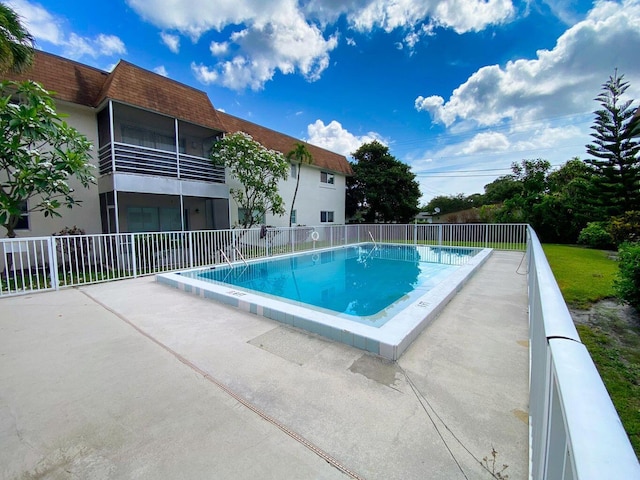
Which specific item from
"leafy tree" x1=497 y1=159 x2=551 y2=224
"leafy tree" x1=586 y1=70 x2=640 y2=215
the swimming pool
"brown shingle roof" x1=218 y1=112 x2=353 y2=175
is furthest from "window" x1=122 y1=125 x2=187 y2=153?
"leafy tree" x1=586 y1=70 x2=640 y2=215

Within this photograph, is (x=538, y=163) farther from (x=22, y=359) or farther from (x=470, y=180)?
(x=22, y=359)

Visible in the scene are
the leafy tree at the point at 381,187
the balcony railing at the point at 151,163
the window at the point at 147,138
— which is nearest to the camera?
the balcony railing at the point at 151,163

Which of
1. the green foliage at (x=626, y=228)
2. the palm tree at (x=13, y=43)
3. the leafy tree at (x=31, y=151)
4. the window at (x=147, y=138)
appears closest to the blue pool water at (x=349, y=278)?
the leafy tree at (x=31, y=151)

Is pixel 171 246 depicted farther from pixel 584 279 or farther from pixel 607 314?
pixel 584 279

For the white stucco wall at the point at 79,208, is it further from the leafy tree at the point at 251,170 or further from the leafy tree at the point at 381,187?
the leafy tree at the point at 381,187

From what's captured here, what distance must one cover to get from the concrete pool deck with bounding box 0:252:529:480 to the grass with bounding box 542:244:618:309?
2.47 m

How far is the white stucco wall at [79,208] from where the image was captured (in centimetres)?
960

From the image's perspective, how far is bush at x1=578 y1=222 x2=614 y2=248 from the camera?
13617mm

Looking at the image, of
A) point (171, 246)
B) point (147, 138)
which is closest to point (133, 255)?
point (171, 246)

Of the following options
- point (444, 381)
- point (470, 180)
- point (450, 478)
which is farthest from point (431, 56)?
point (470, 180)

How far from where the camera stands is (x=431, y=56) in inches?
610

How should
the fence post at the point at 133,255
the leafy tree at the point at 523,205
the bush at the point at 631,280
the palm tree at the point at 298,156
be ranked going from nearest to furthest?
the bush at the point at 631,280, the fence post at the point at 133,255, the palm tree at the point at 298,156, the leafy tree at the point at 523,205

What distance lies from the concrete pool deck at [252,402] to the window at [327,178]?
658 inches

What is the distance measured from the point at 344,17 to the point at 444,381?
1510 centimetres
